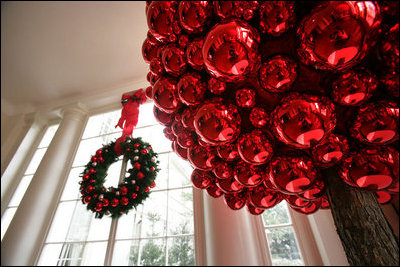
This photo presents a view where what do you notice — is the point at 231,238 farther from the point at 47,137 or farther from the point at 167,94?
the point at 47,137

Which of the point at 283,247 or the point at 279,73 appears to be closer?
the point at 279,73

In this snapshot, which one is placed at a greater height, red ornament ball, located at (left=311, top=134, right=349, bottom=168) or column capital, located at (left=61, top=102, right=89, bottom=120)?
column capital, located at (left=61, top=102, right=89, bottom=120)

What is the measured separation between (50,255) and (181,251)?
1.21 metres

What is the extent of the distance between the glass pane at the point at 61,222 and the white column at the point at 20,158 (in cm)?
77

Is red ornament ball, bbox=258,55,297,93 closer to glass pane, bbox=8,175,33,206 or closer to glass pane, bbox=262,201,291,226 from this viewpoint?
glass pane, bbox=262,201,291,226

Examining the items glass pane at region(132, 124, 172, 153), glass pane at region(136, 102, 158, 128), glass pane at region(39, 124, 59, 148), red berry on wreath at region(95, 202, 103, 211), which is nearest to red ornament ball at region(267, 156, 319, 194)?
red berry on wreath at region(95, 202, 103, 211)

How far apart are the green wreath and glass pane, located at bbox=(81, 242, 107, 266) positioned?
347mm

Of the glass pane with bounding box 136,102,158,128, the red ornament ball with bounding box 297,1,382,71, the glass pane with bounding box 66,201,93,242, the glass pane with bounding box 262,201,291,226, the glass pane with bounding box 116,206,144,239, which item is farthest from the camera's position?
the glass pane with bounding box 136,102,158,128

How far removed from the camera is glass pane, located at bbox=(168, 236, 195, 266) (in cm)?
129

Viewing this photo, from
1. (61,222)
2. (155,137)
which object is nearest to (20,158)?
(61,222)

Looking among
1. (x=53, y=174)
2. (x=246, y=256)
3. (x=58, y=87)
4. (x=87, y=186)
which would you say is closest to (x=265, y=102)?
(x=246, y=256)

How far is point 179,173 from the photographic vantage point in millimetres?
1720

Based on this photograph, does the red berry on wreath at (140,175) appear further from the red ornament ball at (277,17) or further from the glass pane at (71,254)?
the red ornament ball at (277,17)

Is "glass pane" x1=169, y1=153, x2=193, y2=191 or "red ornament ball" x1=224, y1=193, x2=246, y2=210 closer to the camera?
"red ornament ball" x1=224, y1=193, x2=246, y2=210
